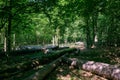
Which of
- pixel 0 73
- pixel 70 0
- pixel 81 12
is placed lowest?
pixel 0 73

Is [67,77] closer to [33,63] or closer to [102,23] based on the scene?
[33,63]

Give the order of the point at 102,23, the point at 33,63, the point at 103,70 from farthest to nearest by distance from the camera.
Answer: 1. the point at 102,23
2. the point at 33,63
3. the point at 103,70

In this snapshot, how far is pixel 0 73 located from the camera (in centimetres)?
1155

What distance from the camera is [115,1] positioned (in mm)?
14500

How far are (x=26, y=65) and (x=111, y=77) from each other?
21.3 feet

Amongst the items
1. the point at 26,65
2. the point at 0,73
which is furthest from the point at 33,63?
the point at 0,73

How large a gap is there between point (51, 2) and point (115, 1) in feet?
19.2

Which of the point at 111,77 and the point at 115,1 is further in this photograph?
the point at 115,1

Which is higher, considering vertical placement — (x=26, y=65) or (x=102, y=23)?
(x=102, y=23)

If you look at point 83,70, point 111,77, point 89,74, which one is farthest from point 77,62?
point 111,77

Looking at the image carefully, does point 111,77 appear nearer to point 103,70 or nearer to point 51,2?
point 103,70

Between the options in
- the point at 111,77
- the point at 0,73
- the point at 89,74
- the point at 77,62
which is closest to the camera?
the point at 111,77

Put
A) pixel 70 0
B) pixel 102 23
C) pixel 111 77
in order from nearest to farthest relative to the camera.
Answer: pixel 111 77, pixel 70 0, pixel 102 23

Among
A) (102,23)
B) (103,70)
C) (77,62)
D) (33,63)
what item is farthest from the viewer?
(102,23)
